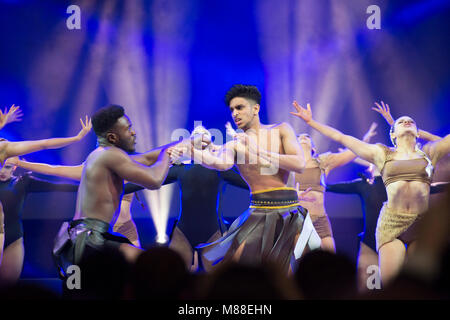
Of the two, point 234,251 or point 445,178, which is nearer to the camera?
point 234,251

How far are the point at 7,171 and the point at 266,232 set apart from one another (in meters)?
3.79

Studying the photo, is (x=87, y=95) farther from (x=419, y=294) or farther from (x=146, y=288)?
(x=419, y=294)

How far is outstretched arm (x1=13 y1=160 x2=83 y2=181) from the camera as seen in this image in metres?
5.60

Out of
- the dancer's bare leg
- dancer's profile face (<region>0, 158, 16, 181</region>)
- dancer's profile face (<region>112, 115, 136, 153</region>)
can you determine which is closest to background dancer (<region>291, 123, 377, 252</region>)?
the dancer's bare leg

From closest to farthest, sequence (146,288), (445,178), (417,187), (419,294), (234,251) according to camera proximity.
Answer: (419,294) < (146,288) < (234,251) < (417,187) < (445,178)

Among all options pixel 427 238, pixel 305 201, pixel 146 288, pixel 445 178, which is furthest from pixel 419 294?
pixel 445 178

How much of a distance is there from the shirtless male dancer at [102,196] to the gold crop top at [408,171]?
106 inches

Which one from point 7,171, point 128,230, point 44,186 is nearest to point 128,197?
point 128,230

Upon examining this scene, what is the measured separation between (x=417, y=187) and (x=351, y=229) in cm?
183

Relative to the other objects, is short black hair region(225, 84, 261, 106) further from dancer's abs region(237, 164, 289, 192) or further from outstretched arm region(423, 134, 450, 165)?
outstretched arm region(423, 134, 450, 165)

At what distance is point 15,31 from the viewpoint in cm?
613

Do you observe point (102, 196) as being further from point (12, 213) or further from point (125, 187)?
point (12, 213)

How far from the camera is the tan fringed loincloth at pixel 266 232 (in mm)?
3354

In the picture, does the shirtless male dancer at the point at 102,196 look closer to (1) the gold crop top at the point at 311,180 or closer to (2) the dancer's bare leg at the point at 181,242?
(2) the dancer's bare leg at the point at 181,242
